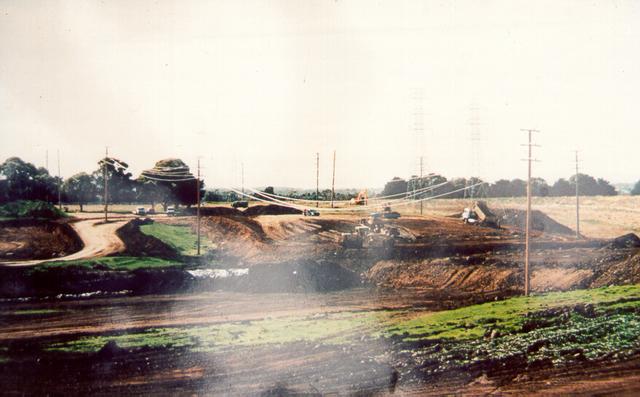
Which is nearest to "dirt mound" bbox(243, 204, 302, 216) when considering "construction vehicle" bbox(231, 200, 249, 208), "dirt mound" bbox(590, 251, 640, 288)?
"construction vehicle" bbox(231, 200, 249, 208)

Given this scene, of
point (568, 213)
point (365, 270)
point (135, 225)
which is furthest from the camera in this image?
point (568, 213)

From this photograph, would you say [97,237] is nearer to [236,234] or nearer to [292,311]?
[236,234]

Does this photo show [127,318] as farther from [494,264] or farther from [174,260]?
[494,264]

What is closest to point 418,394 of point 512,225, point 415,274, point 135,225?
point 415,274

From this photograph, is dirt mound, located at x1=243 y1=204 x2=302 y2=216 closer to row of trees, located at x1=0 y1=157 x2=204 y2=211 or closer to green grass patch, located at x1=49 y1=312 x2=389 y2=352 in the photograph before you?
row of trees, located at x1=0 y1=157 x2=204 y2=211

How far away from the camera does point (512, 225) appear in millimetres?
5016

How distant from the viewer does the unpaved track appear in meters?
4.10

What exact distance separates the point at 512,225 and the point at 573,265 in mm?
696

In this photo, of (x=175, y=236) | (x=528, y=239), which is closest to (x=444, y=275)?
(x=528, y=239)

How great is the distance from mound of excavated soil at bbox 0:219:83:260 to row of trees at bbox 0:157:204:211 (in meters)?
0.21

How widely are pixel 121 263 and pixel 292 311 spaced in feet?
4.73

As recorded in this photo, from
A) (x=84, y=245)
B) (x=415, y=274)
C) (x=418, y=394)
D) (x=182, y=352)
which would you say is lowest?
(x=418, y=394)

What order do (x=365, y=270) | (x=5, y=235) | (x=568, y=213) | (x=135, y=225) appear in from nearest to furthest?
(x=5, y=235) → (x=135, y=225) → (x=365, y=270) → (x=568, y=213)

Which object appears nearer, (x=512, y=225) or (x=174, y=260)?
(x=174, y=260)
